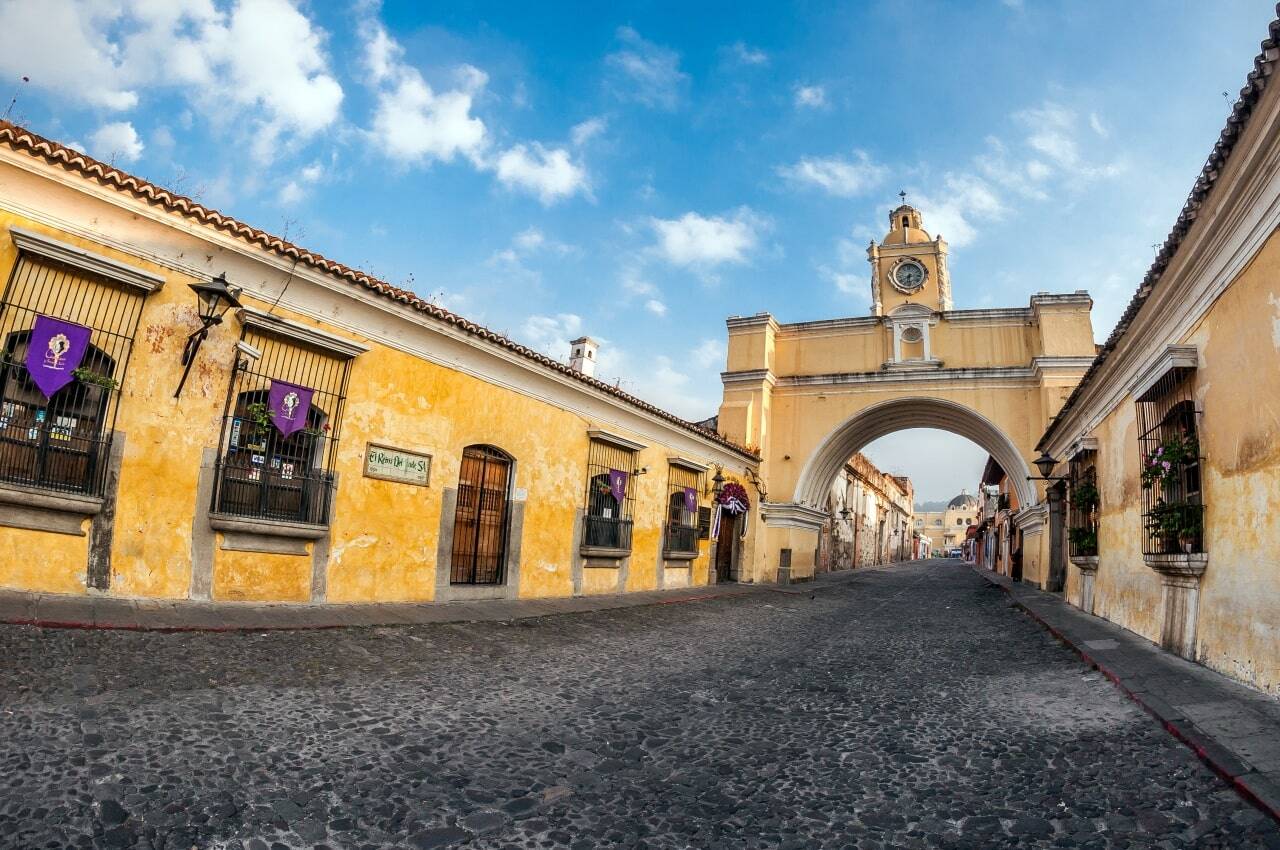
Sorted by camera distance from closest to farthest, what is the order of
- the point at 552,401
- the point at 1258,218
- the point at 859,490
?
the point at 1258,218 < the point at 552,401 < the point at 859,490

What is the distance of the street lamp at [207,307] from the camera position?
6.77 metres

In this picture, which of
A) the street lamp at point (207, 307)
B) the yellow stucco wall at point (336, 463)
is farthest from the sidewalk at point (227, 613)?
the street lamp at point (207, 307)

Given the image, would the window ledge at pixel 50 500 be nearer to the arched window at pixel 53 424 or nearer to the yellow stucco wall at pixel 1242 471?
the arched window at pixel 53 424

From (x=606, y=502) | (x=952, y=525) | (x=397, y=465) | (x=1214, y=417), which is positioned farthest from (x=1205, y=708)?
(x=952, y=525)

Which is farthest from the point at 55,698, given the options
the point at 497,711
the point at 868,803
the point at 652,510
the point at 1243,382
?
the point at 652,510

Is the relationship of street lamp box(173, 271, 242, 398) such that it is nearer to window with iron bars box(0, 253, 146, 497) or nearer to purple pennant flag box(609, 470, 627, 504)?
window with iron bars box(0, 253, 146, 497)

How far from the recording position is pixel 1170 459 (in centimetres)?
648

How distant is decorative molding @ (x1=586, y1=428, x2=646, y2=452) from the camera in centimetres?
1299

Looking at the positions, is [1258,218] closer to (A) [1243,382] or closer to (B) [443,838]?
(A) [1243,382]

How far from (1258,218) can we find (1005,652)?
16.7 ft

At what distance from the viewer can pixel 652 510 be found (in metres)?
15.3

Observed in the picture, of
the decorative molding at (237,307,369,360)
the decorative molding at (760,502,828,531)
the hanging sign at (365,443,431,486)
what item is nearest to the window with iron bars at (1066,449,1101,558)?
the decorative molding at (760,502,828,531)

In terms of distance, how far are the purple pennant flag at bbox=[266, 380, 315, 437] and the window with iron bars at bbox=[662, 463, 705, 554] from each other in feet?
30.4

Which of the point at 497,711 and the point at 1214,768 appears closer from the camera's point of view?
the point at 1214,768
